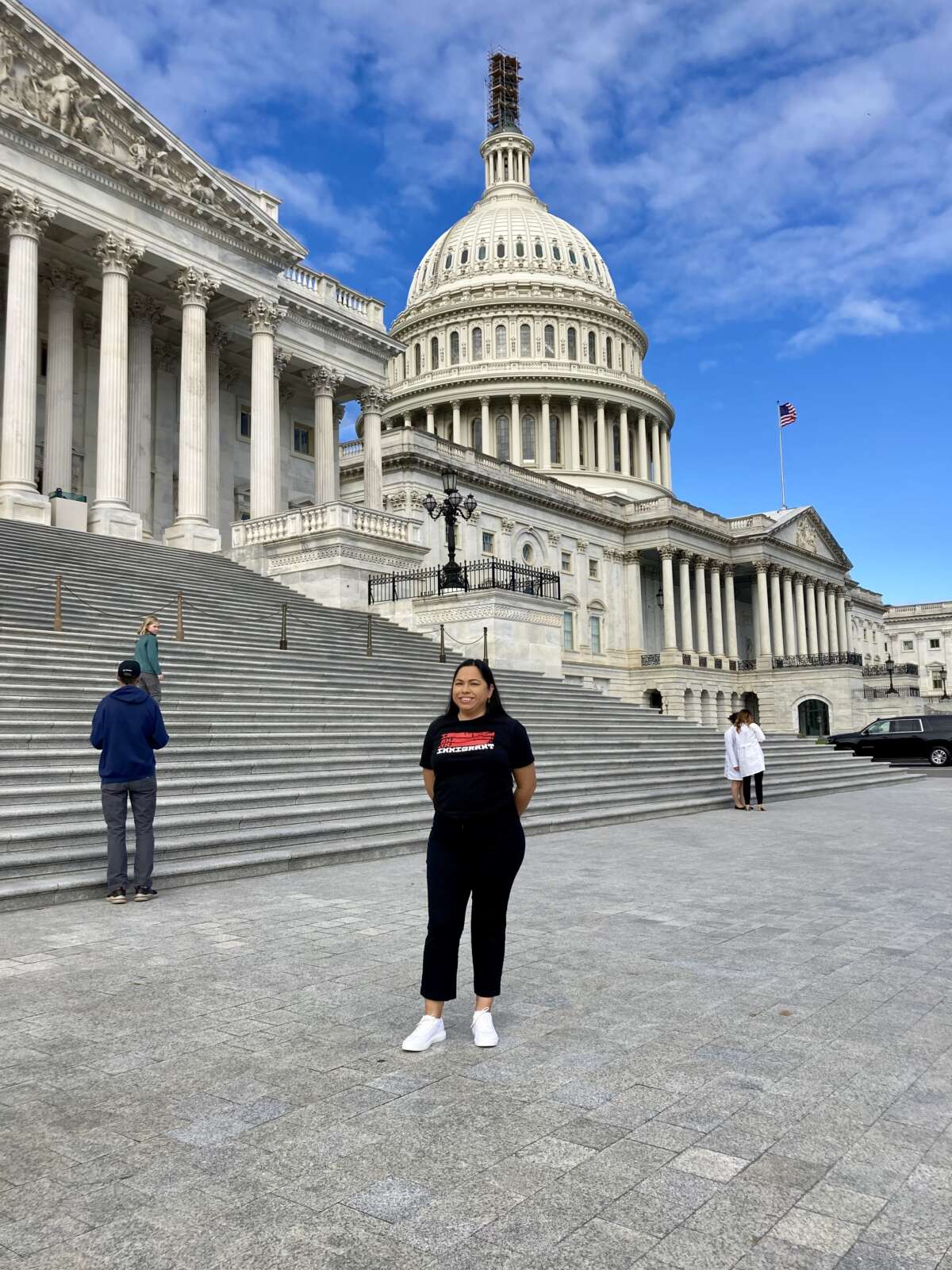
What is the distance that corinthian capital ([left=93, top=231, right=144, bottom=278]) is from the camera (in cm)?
2911

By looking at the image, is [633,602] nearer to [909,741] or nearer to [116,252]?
[909,741]

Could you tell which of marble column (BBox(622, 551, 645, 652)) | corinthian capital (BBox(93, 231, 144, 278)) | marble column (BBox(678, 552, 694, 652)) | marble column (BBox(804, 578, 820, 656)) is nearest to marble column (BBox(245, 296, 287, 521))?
corinthian capital (BBox(93, 231, 144, 278))

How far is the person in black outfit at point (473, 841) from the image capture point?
4.85 metres

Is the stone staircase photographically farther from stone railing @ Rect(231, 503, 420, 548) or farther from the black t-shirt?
the black t-shirt

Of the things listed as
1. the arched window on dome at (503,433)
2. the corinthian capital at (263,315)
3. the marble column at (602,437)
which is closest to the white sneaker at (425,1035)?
the corinthian capital at (263,315)

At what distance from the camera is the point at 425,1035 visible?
4.80 m

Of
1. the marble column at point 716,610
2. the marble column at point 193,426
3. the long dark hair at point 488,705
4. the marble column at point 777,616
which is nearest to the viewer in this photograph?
the long dark hair at point 488,705

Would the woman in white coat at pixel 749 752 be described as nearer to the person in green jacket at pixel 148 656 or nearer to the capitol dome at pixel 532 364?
the person in green jacket at pixel 148 656

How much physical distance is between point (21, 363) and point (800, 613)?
67093 millimetres

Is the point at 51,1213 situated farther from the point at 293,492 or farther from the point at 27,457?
the point at 293,492

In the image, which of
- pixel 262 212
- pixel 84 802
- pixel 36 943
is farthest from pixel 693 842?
pixel 262 212

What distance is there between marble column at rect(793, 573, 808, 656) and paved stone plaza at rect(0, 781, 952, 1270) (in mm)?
76407

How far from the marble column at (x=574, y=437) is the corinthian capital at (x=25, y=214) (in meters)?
57.4

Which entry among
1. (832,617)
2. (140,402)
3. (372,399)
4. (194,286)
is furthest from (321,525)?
(832,617)
